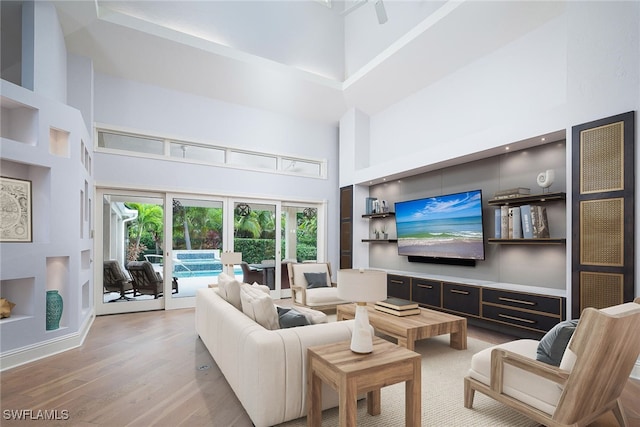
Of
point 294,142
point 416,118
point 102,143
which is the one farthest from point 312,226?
point 102,143

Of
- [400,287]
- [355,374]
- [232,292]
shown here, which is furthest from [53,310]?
[400,287]

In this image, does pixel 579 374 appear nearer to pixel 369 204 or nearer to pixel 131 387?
pixel 131 387

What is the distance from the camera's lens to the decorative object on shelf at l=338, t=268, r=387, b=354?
1.96 metres

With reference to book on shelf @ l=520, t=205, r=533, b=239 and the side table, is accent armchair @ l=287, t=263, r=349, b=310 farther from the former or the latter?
the side table

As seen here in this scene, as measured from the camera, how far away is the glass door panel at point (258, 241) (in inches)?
251

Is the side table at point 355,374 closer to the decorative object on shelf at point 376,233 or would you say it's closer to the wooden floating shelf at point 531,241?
the wooden floating shelf at point 531,241

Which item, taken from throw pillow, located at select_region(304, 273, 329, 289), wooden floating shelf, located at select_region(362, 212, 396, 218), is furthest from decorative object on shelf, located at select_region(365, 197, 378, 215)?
throw pillow, located at select_region(304, 273, 329, 289)

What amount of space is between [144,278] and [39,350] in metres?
2.16

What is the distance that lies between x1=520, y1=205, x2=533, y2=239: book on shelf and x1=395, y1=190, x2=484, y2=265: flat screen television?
61 centimetres

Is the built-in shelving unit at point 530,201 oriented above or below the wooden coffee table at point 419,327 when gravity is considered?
above

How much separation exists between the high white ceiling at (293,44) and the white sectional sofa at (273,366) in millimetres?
4342

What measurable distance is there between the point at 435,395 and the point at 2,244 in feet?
13.7

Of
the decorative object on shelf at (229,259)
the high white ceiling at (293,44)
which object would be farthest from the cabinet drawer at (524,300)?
the decorative object on shelf at (229,259)

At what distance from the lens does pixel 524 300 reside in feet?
12.3
